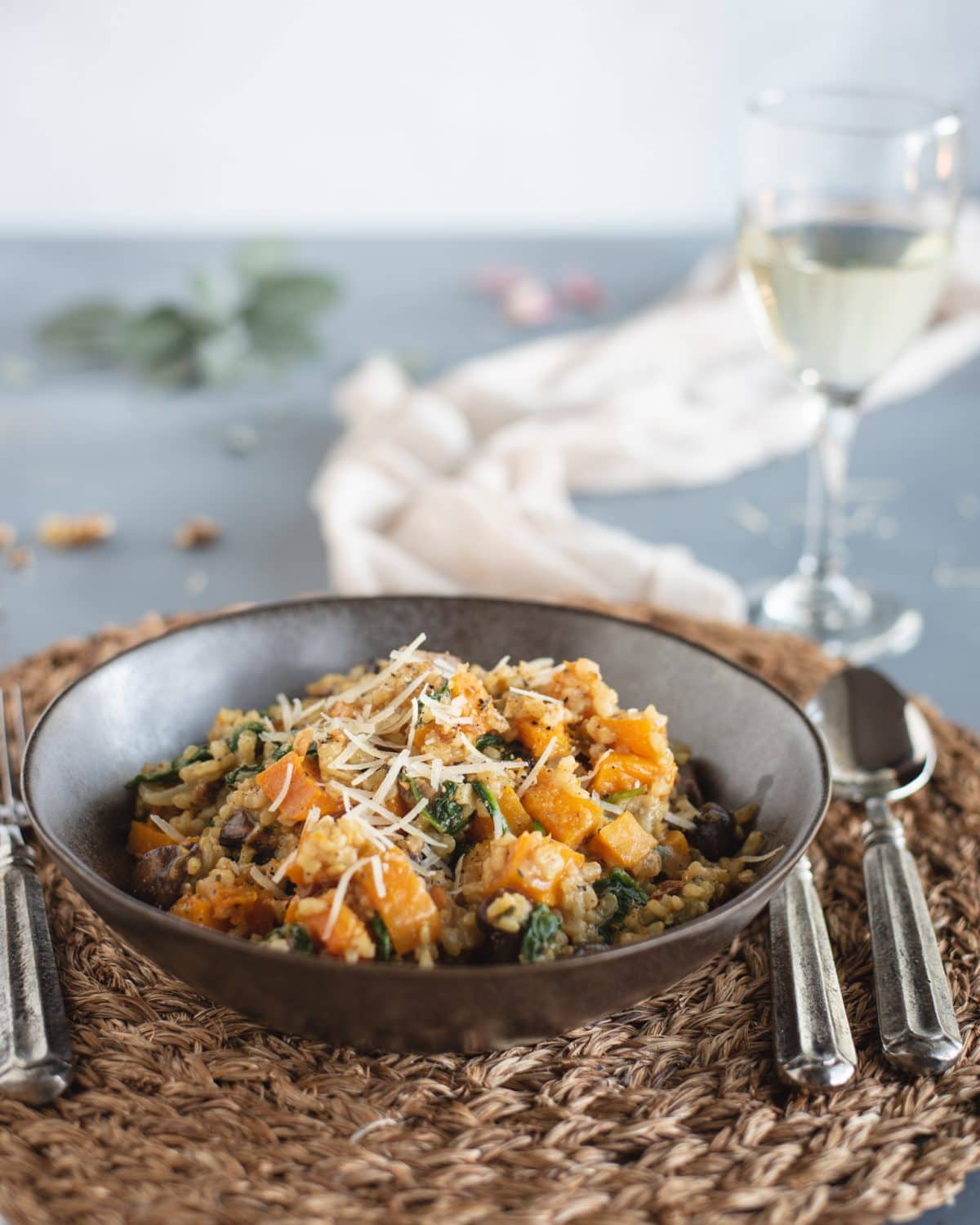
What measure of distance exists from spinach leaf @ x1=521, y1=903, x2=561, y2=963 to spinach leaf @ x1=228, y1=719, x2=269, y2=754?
530 mm

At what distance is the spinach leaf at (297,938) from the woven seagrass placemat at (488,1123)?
174 millimetres

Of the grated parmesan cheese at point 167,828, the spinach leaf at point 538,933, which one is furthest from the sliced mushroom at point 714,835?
the grated parmesan cheese at point 167,828

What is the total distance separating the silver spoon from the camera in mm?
1604

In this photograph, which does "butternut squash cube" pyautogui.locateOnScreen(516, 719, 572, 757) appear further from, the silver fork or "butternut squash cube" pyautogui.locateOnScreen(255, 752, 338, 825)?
the silver fork

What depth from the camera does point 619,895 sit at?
167 centimetres

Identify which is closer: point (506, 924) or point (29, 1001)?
point (506, 924)

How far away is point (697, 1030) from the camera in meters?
1.67

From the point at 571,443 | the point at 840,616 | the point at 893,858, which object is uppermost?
the point at 893,858

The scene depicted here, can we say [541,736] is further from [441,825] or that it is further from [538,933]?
[538,933]

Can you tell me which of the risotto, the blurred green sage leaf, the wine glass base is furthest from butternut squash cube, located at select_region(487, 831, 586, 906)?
the blurred green sage leaf

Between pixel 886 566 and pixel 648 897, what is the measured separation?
6.26 ft

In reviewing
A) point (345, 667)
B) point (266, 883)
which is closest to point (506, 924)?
point (266, 883)

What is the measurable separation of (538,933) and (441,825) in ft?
0.68

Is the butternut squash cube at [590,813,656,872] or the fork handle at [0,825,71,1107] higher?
the butternut squash cube at [590,813,656,872]
